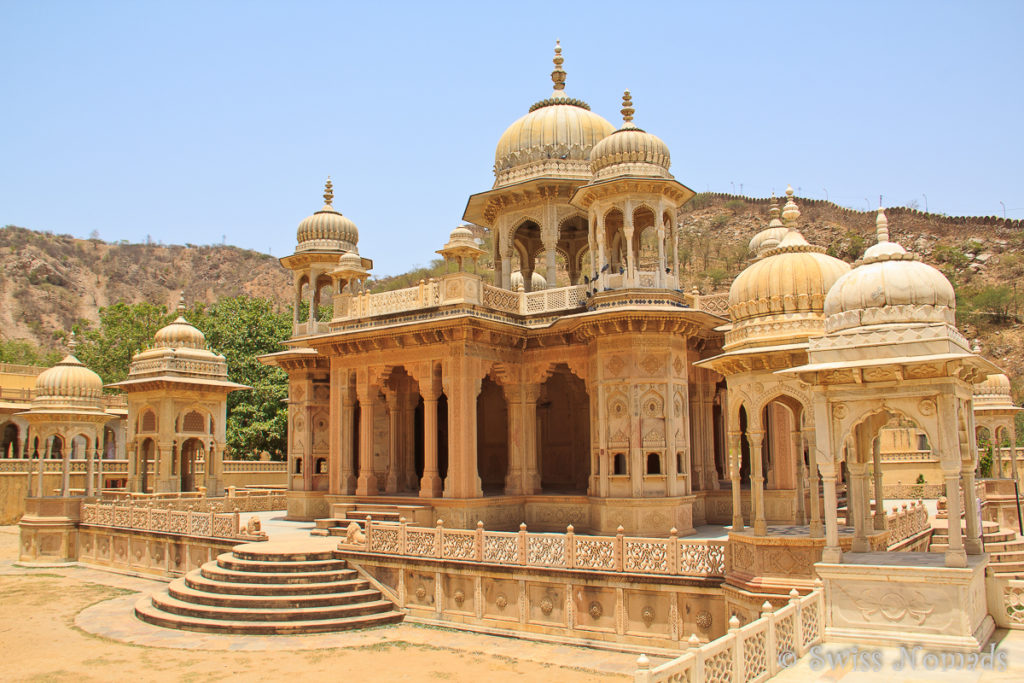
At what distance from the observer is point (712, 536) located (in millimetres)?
16000

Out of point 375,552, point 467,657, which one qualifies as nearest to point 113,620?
point 375,552

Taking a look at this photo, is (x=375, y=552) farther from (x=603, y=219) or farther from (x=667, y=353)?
→ (x=603, y=219)

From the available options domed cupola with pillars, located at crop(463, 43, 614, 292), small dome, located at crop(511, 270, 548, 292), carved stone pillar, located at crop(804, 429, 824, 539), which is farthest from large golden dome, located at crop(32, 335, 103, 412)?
carved stone pillar, located at crop(804, 429, 824, 539)

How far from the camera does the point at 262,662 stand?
12023 millimetres

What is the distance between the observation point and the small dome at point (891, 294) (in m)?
9.09

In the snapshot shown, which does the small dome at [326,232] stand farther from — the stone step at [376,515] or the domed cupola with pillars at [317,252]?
the stone step at [376,515]

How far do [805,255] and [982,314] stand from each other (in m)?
47.4

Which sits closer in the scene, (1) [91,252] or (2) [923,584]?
(2) [923,584]

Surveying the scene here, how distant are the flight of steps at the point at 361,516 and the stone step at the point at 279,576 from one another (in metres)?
2.45

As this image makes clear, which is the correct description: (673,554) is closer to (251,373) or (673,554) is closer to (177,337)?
(177,337)

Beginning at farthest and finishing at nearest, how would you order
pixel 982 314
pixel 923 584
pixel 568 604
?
pixel 982 314
pixel 568 604
pixel 923 584

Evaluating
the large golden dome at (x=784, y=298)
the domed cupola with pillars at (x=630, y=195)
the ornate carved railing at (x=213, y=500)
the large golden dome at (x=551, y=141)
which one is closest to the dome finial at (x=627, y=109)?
the domed cupola with pillars at (x=630, y=195)

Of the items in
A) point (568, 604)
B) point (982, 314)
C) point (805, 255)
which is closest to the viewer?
point (805, 255)

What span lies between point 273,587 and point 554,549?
5003 millimetres
